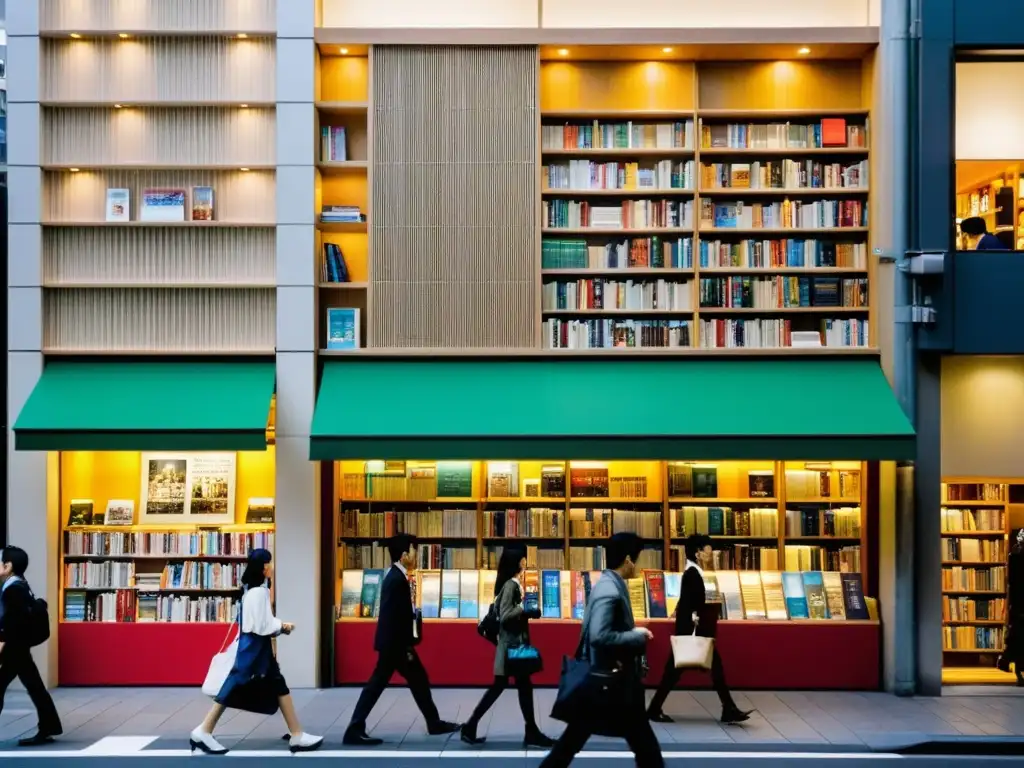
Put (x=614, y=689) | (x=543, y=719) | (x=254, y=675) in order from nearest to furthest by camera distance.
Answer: (x=614, y=689), (x=254, y=675), (x=543, y=719)

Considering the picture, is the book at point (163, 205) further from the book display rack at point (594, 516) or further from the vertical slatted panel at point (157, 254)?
the book display rack at point (594, 516)

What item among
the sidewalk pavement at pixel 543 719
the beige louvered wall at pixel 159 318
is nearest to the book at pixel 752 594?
the sidewalk pavement at pixel 543 719

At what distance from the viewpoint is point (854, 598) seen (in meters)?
12.5

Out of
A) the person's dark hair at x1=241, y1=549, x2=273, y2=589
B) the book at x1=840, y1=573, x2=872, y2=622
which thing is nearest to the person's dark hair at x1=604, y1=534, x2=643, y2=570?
the person's dark hair at x1=241, y1=549, x2=273, y2=589

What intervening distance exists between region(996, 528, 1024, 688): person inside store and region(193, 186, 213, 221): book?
10084 millimetres

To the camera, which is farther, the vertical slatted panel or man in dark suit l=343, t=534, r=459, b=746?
the vertical slatted panel

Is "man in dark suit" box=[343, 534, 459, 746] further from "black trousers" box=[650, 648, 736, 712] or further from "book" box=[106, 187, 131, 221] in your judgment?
"book" box=[106, 187, 131, 221]

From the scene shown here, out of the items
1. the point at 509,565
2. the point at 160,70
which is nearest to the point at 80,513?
the point at 160,70

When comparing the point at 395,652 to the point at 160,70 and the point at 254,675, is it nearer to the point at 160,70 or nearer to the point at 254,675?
the point at 254,675

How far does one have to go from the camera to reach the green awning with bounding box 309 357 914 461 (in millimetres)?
11570

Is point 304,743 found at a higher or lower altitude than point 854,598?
lower

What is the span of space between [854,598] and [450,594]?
4639mm

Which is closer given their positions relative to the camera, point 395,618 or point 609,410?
point 395,618

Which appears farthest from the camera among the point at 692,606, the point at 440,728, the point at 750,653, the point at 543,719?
the point at 750,653
